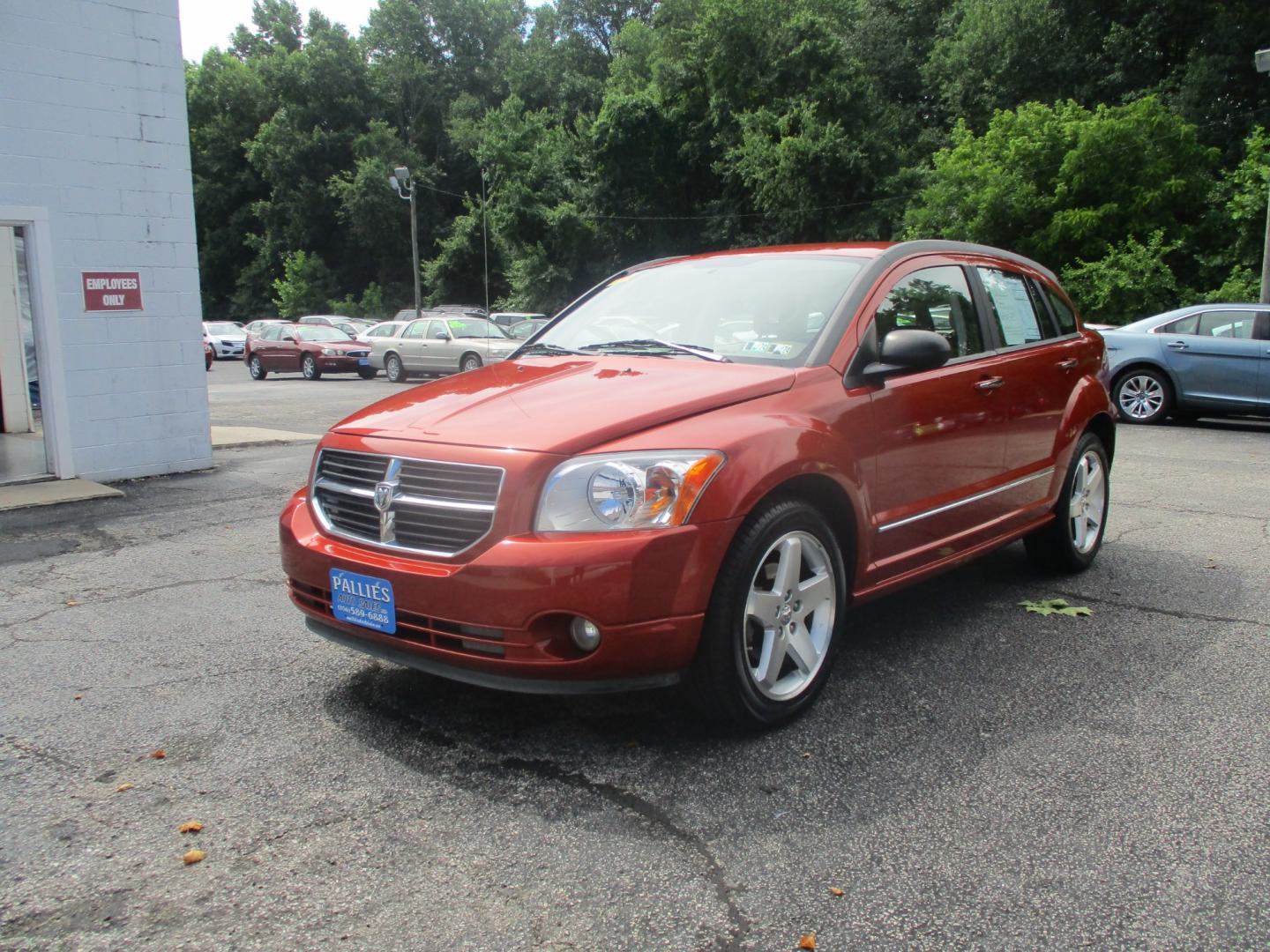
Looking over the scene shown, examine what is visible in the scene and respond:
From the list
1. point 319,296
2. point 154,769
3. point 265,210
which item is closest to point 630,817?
point 154,769

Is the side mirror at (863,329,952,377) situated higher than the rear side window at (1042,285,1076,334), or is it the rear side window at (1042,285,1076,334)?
the rear side window at (1042,285,1076,334)

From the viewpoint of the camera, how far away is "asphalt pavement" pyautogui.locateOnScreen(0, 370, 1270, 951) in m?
2.48

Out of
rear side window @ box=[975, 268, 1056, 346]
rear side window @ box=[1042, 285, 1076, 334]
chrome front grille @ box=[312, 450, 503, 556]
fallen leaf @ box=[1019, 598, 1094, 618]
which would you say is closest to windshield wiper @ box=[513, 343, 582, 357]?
chrome front grille @ box=[312, 450, 503, 556]

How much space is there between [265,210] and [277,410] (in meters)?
50.1

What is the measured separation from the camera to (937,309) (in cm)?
459

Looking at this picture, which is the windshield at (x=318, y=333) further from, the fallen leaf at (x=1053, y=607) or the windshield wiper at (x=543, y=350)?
the fallen leaf at (x=1053, y=607)

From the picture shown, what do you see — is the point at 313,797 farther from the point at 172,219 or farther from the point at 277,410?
the point at 277,410

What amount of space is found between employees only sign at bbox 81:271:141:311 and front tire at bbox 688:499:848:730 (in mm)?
7586

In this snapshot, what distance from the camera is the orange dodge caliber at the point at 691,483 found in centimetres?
315

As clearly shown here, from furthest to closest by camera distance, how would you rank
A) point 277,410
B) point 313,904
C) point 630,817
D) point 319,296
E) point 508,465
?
point 319,296
point 277,410
point 508,465
point 630,817
point 313,904

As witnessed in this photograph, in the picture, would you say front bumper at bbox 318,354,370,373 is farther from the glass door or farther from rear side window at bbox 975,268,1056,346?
rear side window at bbox 975,268,1056,346

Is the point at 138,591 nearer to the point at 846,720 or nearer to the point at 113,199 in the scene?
the point at 846,720

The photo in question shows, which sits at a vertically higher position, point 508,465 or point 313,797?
point 508,465

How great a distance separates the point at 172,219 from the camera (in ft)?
30.8
